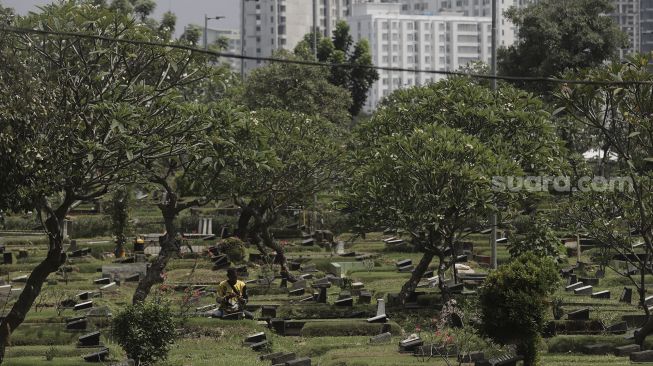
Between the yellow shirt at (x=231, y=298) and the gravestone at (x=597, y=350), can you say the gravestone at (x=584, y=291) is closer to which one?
the yellow shirt at (x=231, y=298)

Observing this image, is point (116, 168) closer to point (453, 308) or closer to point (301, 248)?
point (453, 308)

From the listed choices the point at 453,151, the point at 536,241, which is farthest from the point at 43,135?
the point at 536,241

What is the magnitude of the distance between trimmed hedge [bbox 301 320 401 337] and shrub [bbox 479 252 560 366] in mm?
6924

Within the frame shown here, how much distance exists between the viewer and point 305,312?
34031 mm

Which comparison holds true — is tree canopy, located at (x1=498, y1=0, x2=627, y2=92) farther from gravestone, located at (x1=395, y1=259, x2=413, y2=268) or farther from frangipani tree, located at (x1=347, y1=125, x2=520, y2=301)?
frangipani tree, located at (x1=347, y1=125, x2=520, y2=301)

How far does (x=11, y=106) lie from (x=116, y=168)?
304cm

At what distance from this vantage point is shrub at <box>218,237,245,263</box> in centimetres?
4716

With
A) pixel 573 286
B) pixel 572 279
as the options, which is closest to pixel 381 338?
pixel 573 286

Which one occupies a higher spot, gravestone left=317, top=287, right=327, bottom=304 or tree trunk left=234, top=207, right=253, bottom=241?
tree trunk left=234, top=207, right=253, bottom=241

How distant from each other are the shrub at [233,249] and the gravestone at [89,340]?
19084mm

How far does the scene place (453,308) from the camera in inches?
1000

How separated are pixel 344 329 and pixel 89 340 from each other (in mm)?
6149

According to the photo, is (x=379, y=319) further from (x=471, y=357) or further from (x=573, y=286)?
(x=573, y=286)

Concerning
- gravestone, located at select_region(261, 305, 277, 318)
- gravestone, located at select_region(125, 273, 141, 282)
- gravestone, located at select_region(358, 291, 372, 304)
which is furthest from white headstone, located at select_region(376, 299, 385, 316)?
gravestone, located at select_region(125, 273, 141, 282)
